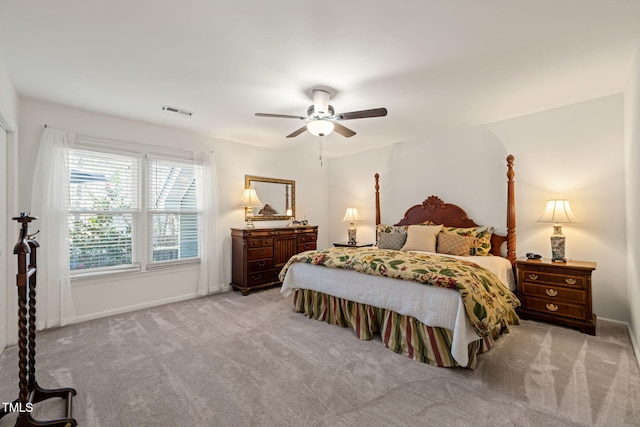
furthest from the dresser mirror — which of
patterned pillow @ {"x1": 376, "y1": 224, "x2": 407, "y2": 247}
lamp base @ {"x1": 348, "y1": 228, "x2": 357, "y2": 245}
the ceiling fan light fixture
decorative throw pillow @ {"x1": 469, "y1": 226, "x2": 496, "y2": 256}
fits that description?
decorative throw pillow @ {"x1": 469, "y1": 226, "x2": 496, "y2": 256}

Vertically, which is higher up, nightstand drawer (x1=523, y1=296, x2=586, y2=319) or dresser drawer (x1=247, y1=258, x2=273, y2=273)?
dresser drawer (x1=247, y1=258, x2=273, y2=273)

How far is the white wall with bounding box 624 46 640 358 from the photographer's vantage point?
95.7 inches

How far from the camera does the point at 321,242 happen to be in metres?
→ 6.44

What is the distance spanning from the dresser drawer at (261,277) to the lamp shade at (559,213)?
3.84 m

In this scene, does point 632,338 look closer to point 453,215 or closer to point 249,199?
point 453,215

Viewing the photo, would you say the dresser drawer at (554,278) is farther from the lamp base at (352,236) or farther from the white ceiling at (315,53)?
the lamp base at (352,236)

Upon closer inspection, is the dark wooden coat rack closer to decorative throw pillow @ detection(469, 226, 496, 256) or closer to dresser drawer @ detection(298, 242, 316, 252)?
dresser drawer @ detection(298, 242, 316, 252)

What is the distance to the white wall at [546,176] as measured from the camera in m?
3.27

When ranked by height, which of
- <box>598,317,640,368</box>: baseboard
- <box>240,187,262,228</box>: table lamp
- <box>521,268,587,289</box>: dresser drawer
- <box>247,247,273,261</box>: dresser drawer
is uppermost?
<box>240,187,262,228</box>: table lamp

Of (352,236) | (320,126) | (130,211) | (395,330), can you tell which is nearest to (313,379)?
(395,330)

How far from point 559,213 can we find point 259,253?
4028mm

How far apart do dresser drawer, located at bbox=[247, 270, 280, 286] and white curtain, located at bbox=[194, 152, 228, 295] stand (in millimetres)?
555

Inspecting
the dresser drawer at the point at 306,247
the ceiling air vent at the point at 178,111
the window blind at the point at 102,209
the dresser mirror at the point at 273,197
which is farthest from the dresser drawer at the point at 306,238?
the ceiling air vent at the point at 178,111

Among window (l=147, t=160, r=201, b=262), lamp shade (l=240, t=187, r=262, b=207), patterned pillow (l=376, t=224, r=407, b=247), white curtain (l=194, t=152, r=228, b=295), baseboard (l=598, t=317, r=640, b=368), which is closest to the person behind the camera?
baseboard (l=598, t=317, r=640, b=368)
